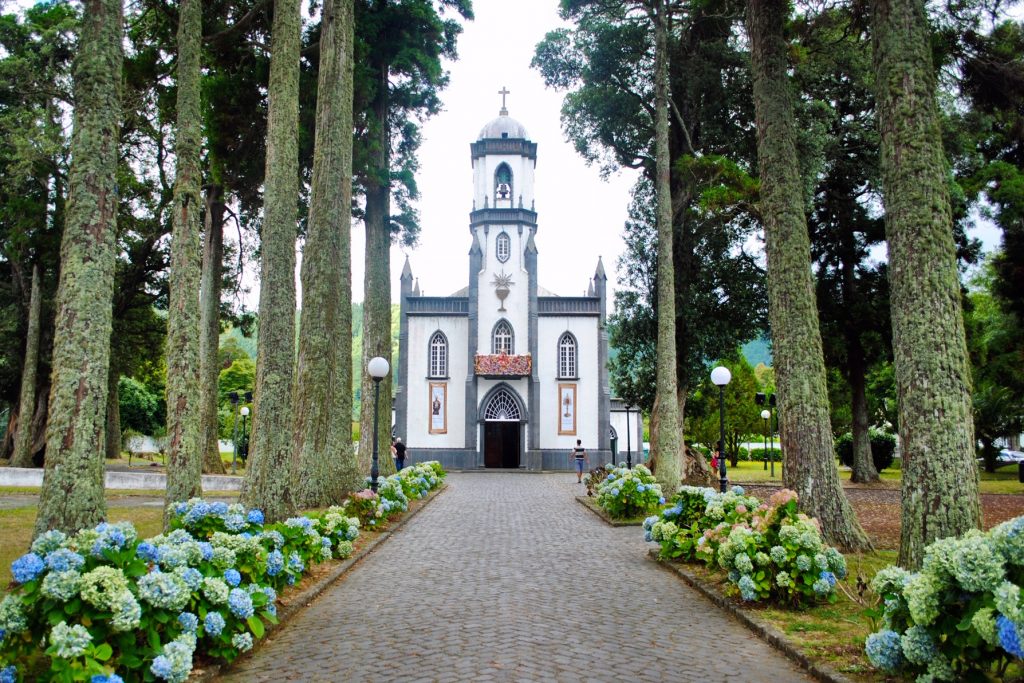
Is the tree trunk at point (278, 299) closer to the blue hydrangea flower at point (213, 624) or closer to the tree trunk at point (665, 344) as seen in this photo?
the blue hydrangea flower at point (213, 624)

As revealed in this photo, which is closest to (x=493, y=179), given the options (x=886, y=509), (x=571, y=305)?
(x=571, y=305)

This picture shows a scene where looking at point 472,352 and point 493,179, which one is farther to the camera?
point 493,179

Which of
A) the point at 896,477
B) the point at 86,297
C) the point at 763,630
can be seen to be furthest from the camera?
the point at 896,477

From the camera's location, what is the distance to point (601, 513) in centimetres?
1527

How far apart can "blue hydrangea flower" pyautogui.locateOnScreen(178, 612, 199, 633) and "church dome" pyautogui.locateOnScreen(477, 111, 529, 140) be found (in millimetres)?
36409

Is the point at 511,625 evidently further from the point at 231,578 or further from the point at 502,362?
the point at 502,362

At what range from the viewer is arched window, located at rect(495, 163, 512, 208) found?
38688 mm

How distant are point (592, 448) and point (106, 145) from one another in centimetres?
3140

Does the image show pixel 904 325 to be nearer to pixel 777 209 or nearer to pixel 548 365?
pixel 777 209

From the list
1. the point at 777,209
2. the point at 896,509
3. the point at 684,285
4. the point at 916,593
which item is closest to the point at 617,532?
the point at 777,209

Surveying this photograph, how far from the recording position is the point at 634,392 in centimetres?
2509

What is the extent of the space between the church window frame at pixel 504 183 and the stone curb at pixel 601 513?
22.8 m

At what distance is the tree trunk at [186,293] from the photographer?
9562mm

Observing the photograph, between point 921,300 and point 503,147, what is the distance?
112 ft
